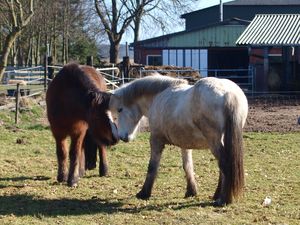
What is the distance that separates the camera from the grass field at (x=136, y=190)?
609cm

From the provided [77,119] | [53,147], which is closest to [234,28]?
[53,147]

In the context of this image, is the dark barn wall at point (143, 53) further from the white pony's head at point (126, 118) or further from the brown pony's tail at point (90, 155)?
the white pony's head at point (126, 118)

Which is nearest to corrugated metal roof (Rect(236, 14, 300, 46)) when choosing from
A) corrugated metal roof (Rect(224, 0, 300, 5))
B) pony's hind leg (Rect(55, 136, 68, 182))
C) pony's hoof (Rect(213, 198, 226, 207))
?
pony's hind leg (Rect(55, 136, 68, 182))

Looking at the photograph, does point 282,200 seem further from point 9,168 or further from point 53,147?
point 53,147

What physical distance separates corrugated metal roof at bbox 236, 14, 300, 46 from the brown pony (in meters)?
17.4

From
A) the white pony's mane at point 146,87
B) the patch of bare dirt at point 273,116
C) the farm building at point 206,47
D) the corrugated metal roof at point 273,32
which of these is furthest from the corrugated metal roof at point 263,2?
the white pony's mane at point 146,87

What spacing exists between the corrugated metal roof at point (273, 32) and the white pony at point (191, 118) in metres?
18.3

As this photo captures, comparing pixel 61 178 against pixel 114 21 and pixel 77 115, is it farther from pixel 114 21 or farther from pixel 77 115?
pixel 114 21

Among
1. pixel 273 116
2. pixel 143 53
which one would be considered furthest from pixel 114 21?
pixel 273 116

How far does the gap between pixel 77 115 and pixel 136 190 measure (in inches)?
50.8

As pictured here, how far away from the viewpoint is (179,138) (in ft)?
21.8

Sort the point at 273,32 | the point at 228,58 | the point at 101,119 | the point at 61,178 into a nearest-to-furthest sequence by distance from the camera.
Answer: the point at 101,119
the point at 61,178
the point at 273,32
the point at 228,58

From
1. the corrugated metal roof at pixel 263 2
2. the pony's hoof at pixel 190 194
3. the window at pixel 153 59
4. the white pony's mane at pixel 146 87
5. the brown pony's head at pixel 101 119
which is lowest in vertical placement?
the pony's hoof at pixel 190 194

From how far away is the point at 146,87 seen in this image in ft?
23.5
